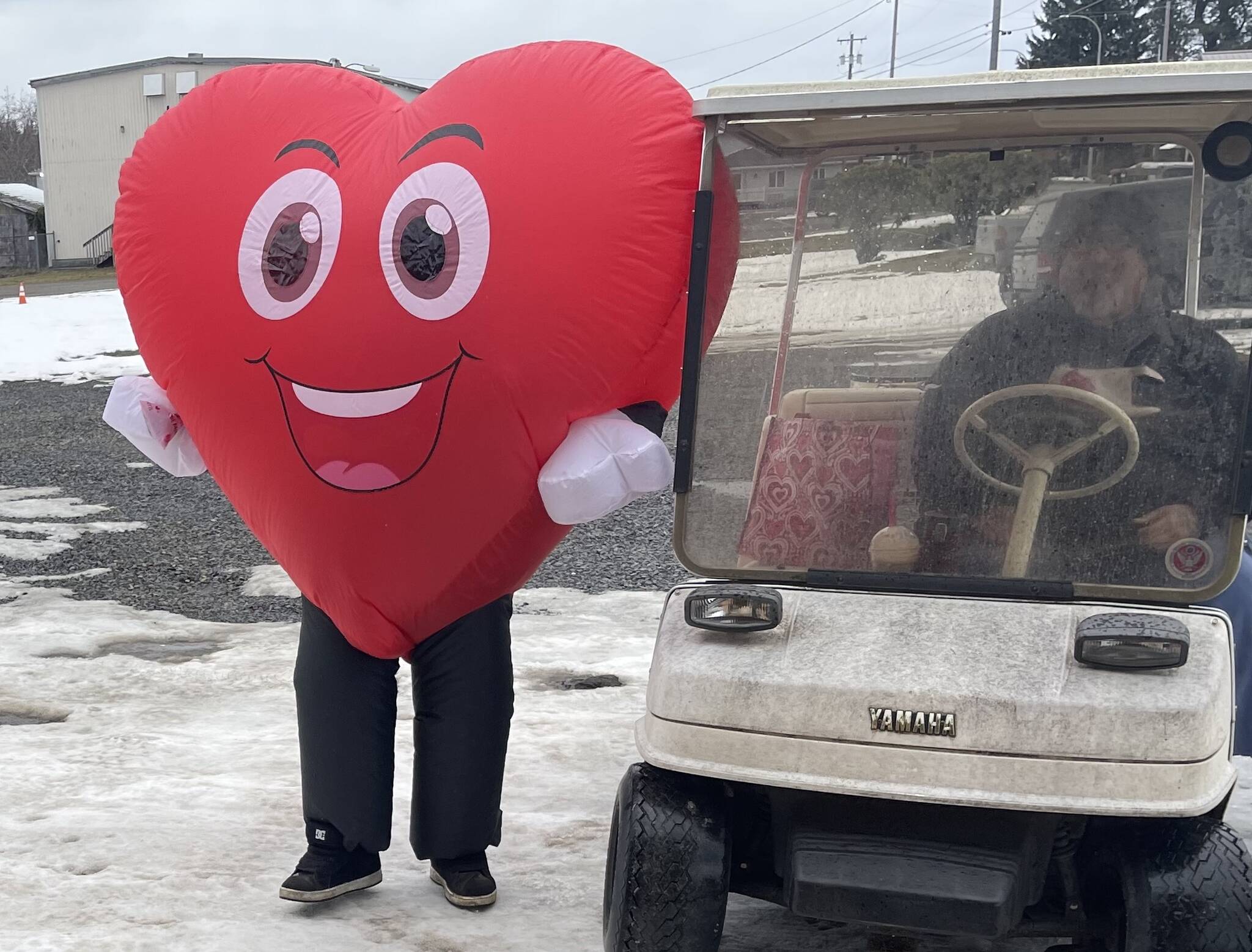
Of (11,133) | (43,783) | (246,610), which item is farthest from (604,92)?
(11,133)

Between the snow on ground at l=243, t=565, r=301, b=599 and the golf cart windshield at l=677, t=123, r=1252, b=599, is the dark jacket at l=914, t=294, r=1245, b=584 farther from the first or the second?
the snow on ground at l=243, t=565, r=301, b=599

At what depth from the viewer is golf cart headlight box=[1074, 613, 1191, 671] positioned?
2.44m

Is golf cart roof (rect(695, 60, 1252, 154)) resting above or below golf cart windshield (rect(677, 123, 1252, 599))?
above

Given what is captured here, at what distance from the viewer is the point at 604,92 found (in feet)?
10.1

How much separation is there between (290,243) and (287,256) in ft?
0.10

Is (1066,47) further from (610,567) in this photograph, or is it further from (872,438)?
(872,438)

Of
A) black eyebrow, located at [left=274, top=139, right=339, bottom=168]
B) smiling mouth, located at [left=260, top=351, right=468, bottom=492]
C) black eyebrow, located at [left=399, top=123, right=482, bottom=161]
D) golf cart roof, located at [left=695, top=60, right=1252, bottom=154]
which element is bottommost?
smiling mouth, located at [left=260, top=351, right=468, bottom=492]

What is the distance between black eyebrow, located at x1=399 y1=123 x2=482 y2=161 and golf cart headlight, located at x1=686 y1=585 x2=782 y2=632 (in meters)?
1.14

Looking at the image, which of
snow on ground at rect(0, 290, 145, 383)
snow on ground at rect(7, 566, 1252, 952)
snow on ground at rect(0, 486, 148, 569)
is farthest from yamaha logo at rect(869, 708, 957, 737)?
snow on ground at rect(0, 290, 145, 383)

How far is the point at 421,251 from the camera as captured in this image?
3037 mm

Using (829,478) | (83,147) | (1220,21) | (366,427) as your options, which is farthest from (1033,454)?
(1220,21)

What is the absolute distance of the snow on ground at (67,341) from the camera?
55.4 ft

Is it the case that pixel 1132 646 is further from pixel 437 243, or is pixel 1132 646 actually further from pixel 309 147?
pixel 309 147

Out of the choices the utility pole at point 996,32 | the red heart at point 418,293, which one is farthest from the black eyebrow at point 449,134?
the utility pole at point 996,32
